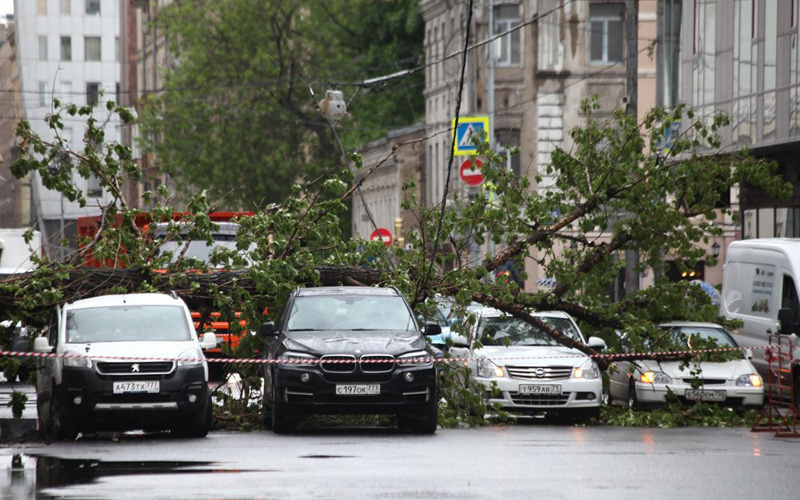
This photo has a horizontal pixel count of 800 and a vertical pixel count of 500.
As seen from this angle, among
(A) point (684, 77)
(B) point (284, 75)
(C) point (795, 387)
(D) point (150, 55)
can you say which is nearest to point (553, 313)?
(C) point (795, 387)

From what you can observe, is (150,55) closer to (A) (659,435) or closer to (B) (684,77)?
(B) (684,77)

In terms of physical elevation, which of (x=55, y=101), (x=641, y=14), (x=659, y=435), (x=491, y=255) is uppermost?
(x=641, y=14)

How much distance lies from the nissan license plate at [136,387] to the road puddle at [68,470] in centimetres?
192

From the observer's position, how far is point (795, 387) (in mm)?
22641

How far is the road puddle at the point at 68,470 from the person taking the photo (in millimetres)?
12914

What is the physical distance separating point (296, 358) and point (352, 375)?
26.0 inches

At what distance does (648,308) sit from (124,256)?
7.30 meters

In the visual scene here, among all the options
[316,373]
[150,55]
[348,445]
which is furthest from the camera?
[150,55]

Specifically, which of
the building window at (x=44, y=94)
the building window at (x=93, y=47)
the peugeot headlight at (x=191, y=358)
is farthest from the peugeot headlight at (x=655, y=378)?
the building window at (x=93, y=47)

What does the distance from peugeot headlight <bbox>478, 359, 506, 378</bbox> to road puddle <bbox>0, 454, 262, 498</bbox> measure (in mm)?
7348

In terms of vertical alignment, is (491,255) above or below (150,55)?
below

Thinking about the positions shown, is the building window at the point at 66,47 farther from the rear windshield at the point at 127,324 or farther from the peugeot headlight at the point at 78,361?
the peugeot headlight at the point at 78,361

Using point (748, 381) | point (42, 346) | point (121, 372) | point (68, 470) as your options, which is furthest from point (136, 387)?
point (748, 381)

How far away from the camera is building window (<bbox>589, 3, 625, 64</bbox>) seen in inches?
2464
